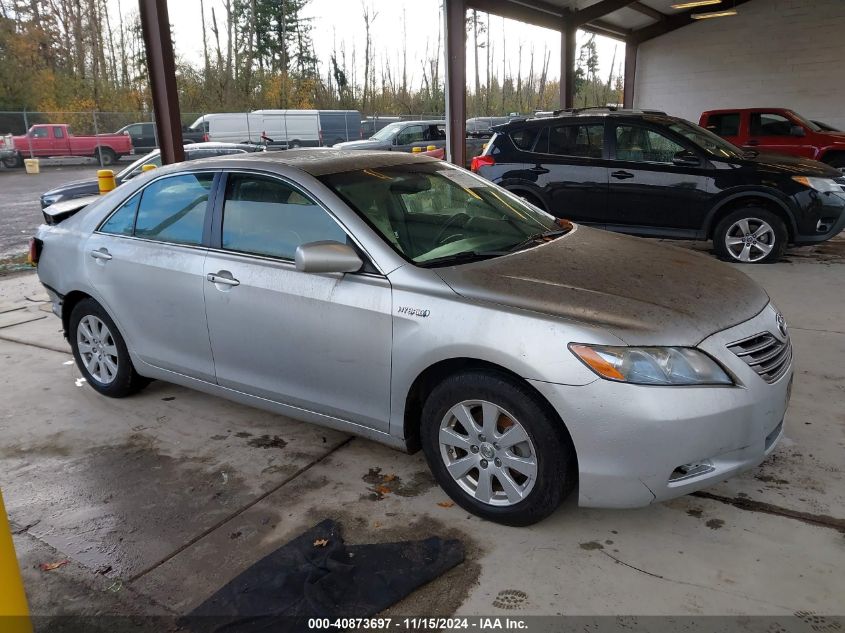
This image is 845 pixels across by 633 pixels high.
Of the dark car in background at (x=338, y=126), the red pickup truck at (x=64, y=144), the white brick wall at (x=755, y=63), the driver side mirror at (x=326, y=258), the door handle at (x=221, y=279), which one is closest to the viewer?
the driver side mirror at (x=326, y=258)

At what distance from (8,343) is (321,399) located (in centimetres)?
404

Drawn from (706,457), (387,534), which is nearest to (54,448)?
(387,534)

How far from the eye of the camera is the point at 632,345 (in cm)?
→ 251

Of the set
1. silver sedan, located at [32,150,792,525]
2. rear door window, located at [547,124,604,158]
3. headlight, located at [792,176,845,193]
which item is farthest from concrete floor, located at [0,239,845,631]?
rear door window, located at [547,124,604,158]

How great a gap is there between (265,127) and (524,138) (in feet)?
34.9

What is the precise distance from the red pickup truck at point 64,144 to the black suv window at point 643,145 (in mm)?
17331

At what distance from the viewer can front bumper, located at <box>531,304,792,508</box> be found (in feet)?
8.05

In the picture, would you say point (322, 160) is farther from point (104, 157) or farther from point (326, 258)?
point (104, 157)

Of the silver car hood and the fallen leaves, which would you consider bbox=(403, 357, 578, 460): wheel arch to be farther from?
the fallen leaves

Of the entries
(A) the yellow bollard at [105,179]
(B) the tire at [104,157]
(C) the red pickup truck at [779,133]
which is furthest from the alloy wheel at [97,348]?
(B) the tire at [104,157]

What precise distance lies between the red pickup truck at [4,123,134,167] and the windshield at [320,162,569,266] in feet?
64.2

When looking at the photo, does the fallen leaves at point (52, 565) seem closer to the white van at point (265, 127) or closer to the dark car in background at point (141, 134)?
the white van at point (265, 127)

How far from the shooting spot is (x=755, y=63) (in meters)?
17.2

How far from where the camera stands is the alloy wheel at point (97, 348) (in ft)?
14.2
